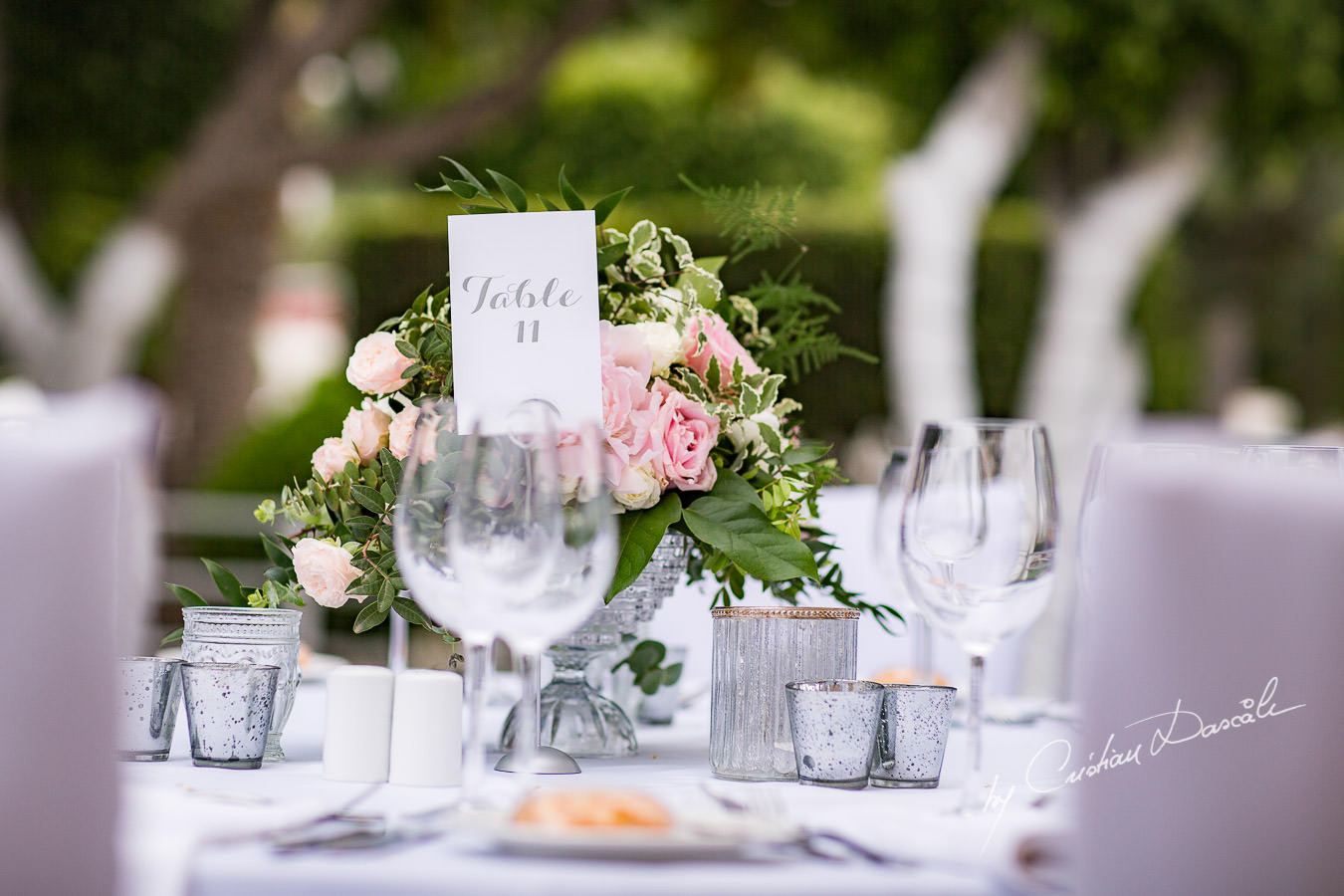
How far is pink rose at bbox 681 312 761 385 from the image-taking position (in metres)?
1.30

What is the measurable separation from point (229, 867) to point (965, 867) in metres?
0.42

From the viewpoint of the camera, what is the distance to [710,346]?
132cm

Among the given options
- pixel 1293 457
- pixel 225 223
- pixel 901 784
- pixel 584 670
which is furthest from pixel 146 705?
pixel 225 223

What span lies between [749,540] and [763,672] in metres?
0.12

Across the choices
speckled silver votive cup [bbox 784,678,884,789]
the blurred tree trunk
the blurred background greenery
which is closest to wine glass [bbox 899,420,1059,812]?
speckled silver votive cup [bbox 784,678,884,789]

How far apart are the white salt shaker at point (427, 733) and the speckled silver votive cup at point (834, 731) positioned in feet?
0.89

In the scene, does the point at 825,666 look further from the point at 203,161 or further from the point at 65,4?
Result: the point at 65,4

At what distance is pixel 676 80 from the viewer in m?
9.04

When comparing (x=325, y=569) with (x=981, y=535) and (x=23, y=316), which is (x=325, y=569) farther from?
(x=23, y=316)

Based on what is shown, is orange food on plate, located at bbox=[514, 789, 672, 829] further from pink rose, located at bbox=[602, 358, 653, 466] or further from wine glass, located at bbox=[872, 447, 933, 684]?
wine glass, located at bbox=[872, 447, 933, 684]

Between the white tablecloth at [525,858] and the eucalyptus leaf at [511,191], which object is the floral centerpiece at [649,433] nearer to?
the eucalyptus leaf at [511,191]

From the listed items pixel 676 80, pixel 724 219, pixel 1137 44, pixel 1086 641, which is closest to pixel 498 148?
pixel 676 80

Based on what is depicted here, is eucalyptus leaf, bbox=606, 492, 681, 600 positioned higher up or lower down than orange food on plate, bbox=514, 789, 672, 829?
higher up

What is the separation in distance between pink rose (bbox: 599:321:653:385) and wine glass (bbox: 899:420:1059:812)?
29 cm
